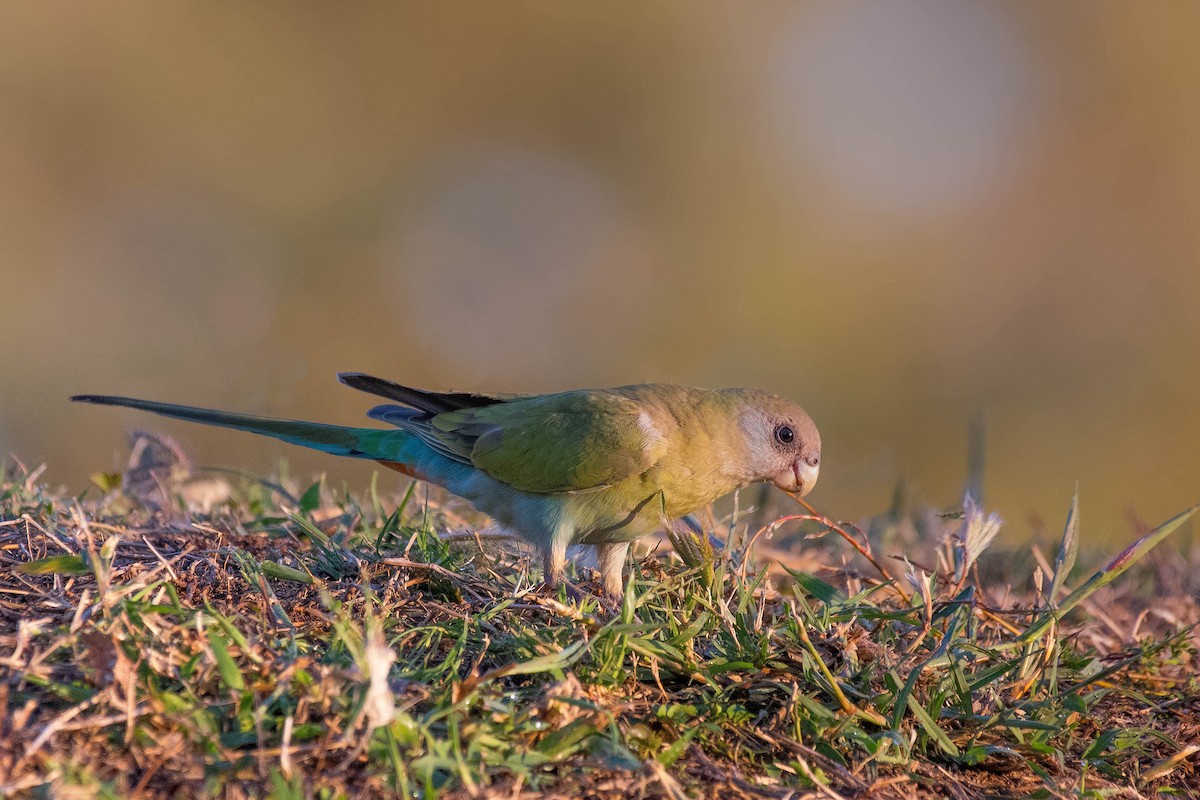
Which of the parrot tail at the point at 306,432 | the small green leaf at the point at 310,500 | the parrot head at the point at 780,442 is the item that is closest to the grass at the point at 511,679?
the small green leaf at the point at 310,500

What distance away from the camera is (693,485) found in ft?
14.2

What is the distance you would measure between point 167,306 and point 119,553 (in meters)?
9.13

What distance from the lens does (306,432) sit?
459cm

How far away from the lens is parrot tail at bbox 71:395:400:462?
4191 millimetres

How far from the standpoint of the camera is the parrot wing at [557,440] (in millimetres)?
4184

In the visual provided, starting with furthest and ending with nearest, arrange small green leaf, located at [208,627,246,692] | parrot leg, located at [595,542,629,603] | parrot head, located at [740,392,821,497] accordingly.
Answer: parrot head, located at [740,392,821,497]
parrot leg, located at [595,542,629,603]
small green leaf, located at [208,627,246,692]

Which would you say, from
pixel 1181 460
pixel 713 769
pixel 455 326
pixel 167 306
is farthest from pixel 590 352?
pixel 713 769

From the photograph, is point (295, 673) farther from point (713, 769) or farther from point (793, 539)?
point (793, 539)

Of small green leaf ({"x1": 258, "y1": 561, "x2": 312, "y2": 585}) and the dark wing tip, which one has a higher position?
the dark wing tip

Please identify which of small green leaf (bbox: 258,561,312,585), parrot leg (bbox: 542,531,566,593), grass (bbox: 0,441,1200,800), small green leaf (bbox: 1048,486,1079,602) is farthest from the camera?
parrot leg (bbox: 542,531,566,593)

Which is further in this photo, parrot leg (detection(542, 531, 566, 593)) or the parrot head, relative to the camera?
the parrot head

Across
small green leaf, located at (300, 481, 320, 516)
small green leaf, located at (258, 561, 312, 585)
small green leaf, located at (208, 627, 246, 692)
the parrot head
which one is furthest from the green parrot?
small green leaf, located at (208, 627, 246, 692)

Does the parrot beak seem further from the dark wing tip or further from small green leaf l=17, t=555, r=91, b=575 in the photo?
small green leaf l=17, t=555, r=91, b=575

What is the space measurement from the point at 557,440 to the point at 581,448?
13 cm
